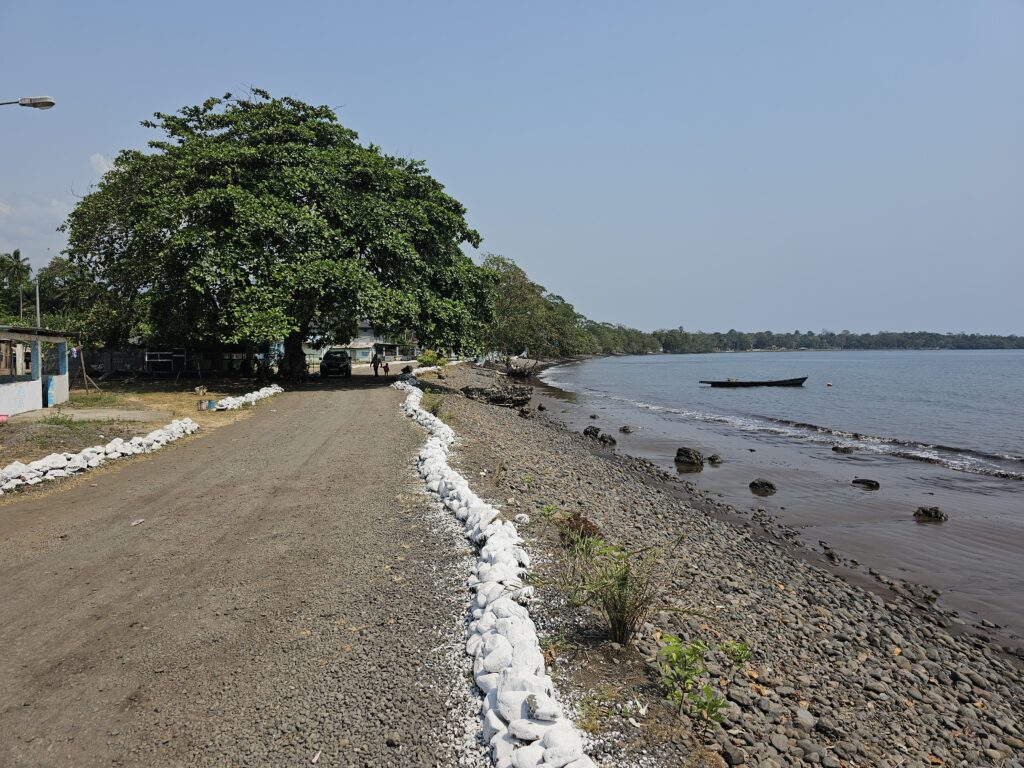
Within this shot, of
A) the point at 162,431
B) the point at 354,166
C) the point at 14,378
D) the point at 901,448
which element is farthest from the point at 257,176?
the point at 901,448

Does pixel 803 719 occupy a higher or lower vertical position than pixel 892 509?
higher

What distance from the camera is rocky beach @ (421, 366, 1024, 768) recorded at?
3758 millimetres

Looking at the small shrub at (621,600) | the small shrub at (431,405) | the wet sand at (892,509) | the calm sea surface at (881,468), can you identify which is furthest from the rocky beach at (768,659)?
the small shrub at (431,405)

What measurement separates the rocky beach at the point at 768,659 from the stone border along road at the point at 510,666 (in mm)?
234

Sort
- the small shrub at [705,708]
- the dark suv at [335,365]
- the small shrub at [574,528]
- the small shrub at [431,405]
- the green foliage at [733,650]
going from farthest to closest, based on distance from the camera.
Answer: the dark suv at [335,365] → the small shrub at [431,405] → the small shrub at [574,528] → the green foliage at [733,650] → the small shrub at [705,708]

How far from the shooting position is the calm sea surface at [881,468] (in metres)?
9.88

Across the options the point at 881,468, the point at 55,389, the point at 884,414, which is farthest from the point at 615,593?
the point at 884,414

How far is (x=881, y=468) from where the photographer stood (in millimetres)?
18375

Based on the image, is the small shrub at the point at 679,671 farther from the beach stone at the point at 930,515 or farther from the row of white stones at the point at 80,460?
the beach stone at the point at 930,515

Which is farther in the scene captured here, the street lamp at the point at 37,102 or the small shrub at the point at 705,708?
the street lamp at the point at 37,102

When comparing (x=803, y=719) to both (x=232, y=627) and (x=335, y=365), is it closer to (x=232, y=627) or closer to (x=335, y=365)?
(x=232, y=627)

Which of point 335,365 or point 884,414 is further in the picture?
point 884,414

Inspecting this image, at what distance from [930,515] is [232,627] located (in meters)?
13.4

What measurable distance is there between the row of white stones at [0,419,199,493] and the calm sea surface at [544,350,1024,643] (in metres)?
12.7
